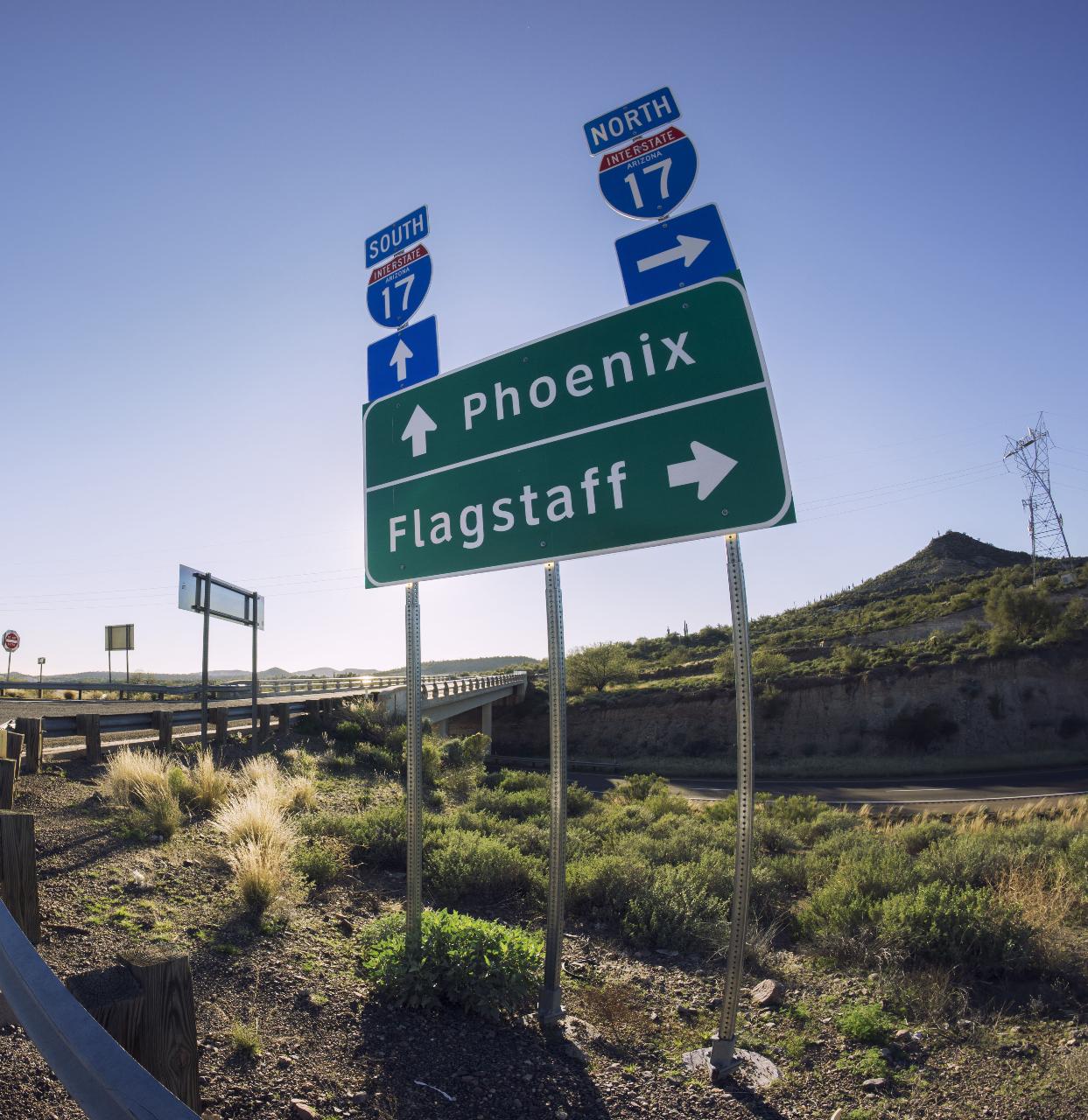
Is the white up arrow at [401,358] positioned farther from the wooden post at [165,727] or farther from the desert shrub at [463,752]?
the desert shrub at [463,752]

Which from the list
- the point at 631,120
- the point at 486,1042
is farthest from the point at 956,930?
the point at 631,120

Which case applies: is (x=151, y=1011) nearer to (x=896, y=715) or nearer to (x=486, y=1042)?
(x=486, y=1042)

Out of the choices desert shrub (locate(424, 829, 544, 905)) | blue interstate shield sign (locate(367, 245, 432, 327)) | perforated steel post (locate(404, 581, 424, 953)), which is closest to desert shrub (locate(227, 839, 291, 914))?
perforated steel post (locate(404, 581, 424, 953))

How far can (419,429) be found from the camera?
5.44 meters

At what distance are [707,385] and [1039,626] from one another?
58670 mm

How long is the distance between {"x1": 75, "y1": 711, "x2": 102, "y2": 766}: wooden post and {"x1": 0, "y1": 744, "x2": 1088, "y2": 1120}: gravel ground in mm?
4322

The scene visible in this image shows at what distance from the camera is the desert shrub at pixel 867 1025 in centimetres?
438

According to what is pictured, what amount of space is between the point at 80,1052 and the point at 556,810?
3250 mm

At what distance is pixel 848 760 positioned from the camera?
41.3m

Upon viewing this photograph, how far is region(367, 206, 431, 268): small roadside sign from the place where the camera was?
617 centimetres

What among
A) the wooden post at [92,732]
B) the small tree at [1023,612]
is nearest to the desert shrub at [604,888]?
the wooden post at [92,732]

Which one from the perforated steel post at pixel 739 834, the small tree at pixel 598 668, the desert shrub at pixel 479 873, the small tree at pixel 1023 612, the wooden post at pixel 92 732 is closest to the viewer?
the perforated steel post at pixel 739 834

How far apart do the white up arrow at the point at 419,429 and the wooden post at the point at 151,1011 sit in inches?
149

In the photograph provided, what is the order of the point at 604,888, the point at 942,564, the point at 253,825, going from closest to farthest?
the point at 253,825, the point at 604,888, the point at 942,564
